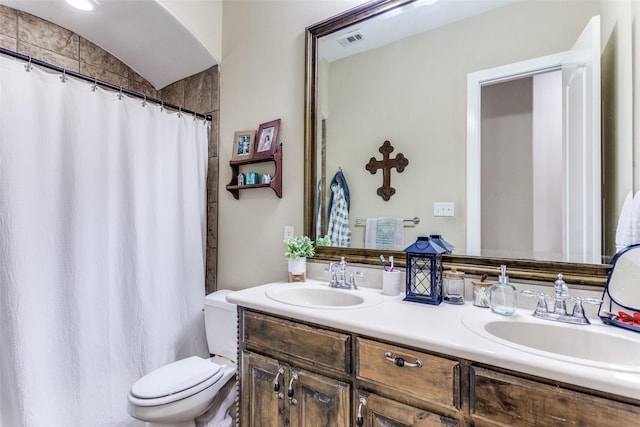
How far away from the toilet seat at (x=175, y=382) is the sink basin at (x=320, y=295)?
51cm

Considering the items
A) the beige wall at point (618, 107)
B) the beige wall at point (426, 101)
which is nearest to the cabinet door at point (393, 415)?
the beige wall at point (426, 101)

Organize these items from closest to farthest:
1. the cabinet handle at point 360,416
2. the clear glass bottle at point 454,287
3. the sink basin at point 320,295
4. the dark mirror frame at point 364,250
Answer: the cabinet handle at point 360,416 < the dark mirror frame at point 364,250 < the clear glass bottle at point 454,287 < the sink basin at point 320,295

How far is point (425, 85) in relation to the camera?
1.44 m

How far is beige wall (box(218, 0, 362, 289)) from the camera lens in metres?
1.79

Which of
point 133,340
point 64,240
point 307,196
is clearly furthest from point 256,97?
point 133,340

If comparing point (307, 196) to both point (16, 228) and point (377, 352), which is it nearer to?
point (377, 352)

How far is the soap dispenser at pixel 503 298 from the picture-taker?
1064 millimetres

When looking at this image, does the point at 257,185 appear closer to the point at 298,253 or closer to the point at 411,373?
the point at 298,253

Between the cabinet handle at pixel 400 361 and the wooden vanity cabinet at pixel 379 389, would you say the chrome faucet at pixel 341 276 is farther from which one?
the cabinet handle at pixel 400 361

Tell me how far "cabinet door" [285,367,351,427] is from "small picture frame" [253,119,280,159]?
114cm

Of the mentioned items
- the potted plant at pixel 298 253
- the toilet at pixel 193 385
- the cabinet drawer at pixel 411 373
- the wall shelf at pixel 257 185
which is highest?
the wall shelf at pixel 257 185

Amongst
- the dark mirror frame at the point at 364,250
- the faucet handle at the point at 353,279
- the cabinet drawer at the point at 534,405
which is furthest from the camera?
the faucet handle at the point at 353,279

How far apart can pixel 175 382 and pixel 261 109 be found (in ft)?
4.91

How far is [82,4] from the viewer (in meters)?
1.87
